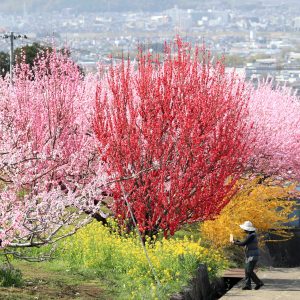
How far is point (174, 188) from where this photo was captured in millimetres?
19750

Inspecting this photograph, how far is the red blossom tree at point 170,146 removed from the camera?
19750 mm

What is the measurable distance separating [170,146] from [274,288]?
3557 millimetres

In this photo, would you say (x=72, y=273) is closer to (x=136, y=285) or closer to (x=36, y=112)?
(x=136, y=285)

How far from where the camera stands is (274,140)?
28922 millimetres

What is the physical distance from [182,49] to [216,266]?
470 cm

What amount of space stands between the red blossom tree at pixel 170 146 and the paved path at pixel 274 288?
1841mm

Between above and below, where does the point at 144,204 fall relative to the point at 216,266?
above

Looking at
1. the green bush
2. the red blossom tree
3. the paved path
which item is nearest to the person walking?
the paved path

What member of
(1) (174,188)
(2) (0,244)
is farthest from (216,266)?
(2) (0,244)

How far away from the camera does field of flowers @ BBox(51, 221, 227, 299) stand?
17219mm

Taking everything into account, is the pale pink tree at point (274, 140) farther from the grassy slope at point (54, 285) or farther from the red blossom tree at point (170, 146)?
the grassy slope at point (54, 285)

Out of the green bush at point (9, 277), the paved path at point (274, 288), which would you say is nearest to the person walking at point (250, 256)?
the paved path at point (274, 288)

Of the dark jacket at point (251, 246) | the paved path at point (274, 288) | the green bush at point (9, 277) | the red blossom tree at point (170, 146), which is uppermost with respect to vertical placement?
the red blossom tree at point (170, 146)

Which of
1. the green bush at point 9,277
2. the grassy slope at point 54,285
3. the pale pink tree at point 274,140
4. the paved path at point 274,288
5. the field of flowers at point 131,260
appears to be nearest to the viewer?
the grassy slope at point 54,285
